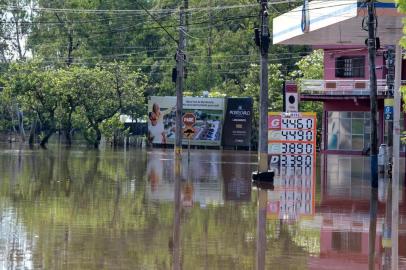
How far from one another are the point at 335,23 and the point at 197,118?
37.8 m

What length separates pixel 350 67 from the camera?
61281 millimetres

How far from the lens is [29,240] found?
14531 mm

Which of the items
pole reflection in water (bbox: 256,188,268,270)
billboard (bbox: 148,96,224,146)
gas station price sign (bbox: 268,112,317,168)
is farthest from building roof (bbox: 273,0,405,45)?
billboard (bbox: 148,96,224,146)

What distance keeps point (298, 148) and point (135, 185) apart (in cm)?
1208

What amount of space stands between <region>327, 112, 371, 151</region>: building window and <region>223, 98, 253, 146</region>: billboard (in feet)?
34.5

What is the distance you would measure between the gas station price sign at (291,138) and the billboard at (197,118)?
3415 centimetres

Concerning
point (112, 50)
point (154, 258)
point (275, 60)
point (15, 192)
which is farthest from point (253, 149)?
point (154, 258)

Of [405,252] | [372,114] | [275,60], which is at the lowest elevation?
[405,252]

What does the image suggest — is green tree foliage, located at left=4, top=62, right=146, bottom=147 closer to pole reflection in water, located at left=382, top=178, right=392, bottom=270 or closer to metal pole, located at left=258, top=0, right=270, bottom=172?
metal pole, located at left=258, top=0, right=270, bottom=172

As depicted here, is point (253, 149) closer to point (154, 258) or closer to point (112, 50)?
point (112, 50)

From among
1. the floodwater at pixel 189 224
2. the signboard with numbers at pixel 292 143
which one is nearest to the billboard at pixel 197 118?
the signboard with numbers at pixel 292 143

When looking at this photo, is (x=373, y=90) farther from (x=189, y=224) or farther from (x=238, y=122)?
(x=238, y=122)

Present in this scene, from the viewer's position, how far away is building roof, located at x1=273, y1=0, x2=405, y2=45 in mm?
32781

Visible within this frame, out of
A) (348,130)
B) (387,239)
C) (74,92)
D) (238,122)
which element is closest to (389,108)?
(387,239)
